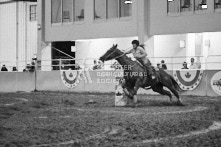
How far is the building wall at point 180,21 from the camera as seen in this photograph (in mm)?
34688

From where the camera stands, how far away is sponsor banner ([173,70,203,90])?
89.7ft

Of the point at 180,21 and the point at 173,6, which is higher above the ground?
the point at 173,6

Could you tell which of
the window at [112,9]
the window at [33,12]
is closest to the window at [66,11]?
the window at [112,9]

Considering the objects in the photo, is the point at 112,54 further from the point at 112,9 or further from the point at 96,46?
the point at 96,46

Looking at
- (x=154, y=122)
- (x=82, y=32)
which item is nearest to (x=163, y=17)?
(x=82, y=32)

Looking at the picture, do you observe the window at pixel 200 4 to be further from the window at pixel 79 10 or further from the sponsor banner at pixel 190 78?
the window at pixel 79 10

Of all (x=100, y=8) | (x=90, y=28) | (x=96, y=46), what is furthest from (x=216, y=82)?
(x=96, y=46)

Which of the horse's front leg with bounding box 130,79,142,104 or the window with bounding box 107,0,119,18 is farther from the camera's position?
the window with bounding box 107,0,119,18

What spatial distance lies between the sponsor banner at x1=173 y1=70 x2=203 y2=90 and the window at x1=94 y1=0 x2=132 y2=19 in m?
12.7

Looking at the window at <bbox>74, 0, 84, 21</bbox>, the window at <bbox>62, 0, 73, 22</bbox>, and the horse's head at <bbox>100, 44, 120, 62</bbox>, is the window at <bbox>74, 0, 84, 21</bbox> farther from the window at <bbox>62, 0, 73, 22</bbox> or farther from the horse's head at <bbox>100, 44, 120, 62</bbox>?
the horse's head at <bbox>100, 44, 120, 62</bbox>

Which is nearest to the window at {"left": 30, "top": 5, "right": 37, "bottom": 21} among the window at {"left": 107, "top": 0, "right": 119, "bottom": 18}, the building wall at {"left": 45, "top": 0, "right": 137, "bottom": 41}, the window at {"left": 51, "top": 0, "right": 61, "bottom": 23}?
the building wall at {"left": 45, "top": 0, "right": 137, "bottom": 41}

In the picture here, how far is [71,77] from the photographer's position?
32.8 meters

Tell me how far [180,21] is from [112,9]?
6421 mm

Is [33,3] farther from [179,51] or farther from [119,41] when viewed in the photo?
[179,51]
